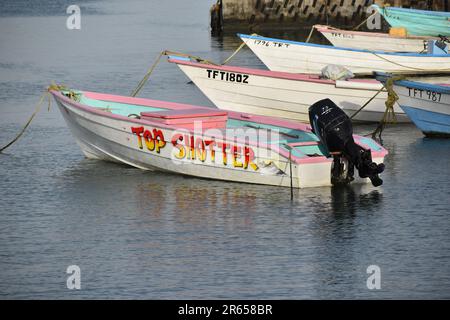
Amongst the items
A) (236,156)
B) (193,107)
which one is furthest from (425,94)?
(236,156)

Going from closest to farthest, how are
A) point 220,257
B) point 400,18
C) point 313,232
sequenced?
point 220,257 < point 313,232 < point 400,18

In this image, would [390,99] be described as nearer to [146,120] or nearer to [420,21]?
[146,120]

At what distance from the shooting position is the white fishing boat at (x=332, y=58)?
123 feet

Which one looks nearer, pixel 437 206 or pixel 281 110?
pixel 437 206

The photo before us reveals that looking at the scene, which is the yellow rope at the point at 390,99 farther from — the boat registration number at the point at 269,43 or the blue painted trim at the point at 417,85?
the boat registration number at the point at 269,43

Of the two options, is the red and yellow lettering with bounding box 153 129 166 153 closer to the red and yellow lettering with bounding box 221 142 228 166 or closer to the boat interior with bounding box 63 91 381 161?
the boat interior with bounding box 63 91 381 161

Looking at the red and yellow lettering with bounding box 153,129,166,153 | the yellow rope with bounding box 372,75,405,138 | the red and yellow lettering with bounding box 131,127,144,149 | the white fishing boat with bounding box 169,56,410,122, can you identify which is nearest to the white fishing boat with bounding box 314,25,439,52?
the white fishing boat with bounding box 169,56,410,122

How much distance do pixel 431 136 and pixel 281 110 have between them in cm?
423

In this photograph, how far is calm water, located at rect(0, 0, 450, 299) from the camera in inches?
768

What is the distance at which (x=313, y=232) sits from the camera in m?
22.3

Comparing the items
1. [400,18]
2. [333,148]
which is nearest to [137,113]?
[333,148]

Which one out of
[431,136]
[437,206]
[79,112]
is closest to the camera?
[437,206]

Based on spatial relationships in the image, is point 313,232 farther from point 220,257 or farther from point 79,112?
point 79,112

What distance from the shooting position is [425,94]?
100ft
